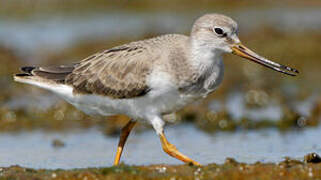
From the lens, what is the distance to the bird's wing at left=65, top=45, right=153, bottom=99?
991 cm

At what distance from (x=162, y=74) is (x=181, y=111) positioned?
15.1 feet

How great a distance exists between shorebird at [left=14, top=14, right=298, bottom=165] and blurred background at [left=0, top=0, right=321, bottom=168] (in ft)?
4.50

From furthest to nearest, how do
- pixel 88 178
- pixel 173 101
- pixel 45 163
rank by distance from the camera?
pixel 45 163
pixel 173 101
pixel 88 178

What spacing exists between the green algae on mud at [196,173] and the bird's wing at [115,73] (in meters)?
1.44

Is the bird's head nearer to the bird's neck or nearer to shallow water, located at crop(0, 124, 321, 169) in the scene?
the bird's neck

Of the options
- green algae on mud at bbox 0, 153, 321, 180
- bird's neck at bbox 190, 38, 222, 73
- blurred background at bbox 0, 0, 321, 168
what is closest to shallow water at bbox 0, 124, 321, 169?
blurred background at bbox 0, 0, 321, 168

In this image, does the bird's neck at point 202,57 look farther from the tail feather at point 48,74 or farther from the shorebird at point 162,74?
the tail feather at point 48,74

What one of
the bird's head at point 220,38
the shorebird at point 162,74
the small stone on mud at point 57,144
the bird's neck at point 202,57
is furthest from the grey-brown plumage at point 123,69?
the small stone on mud at point 57,144

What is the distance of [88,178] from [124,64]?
7.49ft

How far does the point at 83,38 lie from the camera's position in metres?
21.9

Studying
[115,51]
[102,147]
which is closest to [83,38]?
[102,147]

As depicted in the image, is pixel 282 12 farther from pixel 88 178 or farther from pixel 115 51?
pixel 88 178

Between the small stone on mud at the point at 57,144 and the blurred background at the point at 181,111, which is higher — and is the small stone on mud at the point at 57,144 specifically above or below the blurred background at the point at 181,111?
below

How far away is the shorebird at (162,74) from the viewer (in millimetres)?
9633
